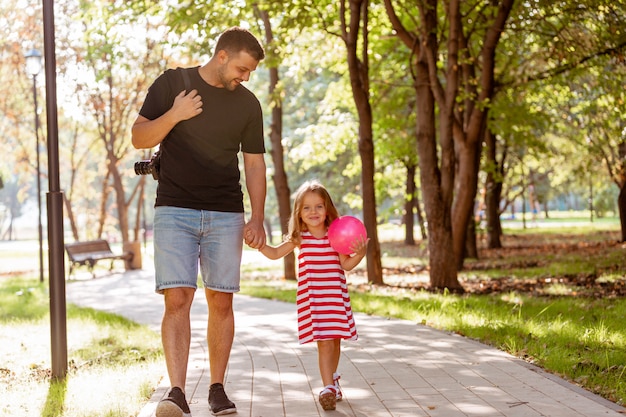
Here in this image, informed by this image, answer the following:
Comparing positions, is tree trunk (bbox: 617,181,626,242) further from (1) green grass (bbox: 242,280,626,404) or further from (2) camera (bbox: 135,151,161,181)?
(2) camera (bbox: 135,151,161,181)

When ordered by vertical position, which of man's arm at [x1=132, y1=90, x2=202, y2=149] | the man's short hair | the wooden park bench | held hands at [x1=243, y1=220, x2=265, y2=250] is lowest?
the wooden park bench

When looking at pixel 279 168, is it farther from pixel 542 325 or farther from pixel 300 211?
pixel 300 211

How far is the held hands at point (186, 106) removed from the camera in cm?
552

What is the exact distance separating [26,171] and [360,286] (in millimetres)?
24617

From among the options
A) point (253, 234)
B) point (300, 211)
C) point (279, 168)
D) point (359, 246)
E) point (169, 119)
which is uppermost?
point (279, 168)

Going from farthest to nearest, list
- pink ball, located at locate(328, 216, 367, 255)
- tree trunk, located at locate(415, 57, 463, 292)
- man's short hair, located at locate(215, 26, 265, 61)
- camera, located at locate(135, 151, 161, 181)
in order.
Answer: tree trunk, located at locate(415, 57, 463, 292)
pink ball, located at locate(328, 216, 367, 255)
camera, located at locate(135, 151, 161, 181)
man's short hair, located at locate(215, 26, 265, 61)

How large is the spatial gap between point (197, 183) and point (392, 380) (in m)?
2.33

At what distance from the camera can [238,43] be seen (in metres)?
5.62

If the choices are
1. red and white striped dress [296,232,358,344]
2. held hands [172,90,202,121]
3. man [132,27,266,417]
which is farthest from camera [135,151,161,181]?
red and white striped dress [296,232,358,344]

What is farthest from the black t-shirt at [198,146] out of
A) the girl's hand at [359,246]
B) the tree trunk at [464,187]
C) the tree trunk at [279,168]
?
the tree trunk at [279,168]

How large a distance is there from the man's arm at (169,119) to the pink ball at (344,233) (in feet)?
4.08

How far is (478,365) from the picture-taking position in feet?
24.6

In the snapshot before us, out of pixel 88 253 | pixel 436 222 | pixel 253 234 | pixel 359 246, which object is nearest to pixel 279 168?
pixel 436 222

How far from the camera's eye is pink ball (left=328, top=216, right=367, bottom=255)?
609 centimetres
